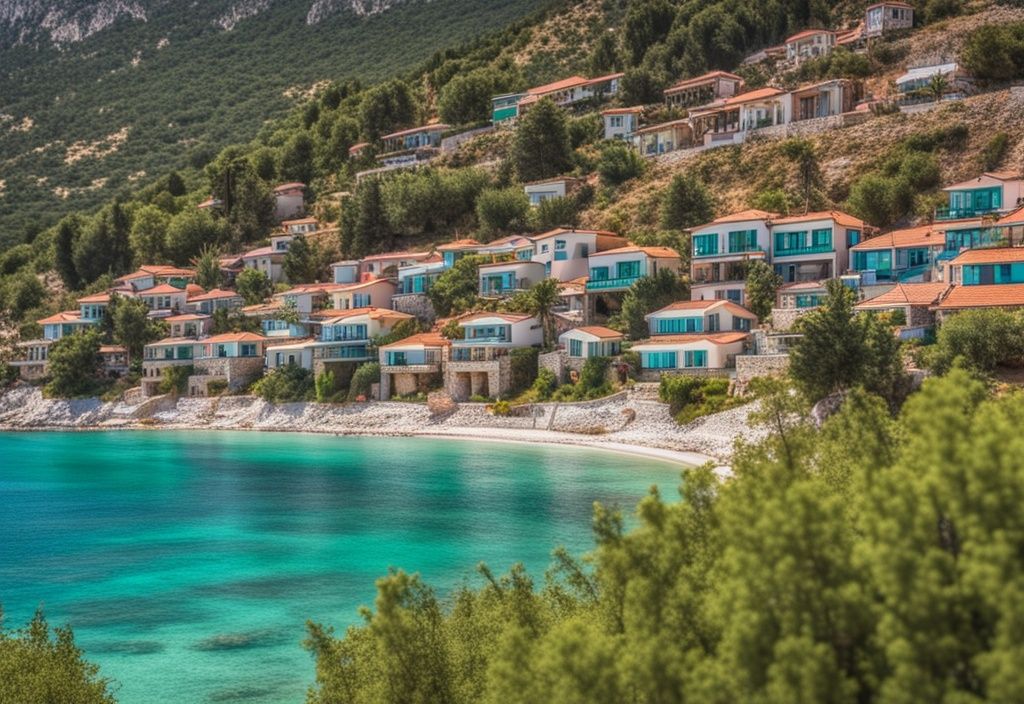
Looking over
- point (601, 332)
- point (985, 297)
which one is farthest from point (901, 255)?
point (601, 332)

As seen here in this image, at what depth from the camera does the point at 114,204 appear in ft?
350

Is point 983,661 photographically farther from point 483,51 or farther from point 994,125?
point 483,51

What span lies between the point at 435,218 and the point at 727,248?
35.0 meters

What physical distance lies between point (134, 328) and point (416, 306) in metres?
22.6

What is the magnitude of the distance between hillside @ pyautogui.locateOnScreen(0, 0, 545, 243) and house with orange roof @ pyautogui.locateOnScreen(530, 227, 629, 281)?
267 feet

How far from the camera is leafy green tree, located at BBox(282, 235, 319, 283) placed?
88.7m

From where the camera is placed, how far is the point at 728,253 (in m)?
59.0

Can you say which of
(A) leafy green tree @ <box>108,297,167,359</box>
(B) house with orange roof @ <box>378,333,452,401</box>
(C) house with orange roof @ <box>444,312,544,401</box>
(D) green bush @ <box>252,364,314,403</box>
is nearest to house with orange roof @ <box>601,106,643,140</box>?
(C) house with orange roof @ <box>444,312,544,401</box>

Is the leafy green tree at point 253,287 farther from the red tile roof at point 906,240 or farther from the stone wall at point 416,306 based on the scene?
the red tile roof at point 906,240

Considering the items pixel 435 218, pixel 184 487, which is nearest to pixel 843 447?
pixel 184 487

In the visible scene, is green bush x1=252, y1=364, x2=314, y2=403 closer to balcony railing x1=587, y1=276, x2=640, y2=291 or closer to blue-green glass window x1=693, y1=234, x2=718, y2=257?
balcony railing x1=587, y1=276, x2=640, y2=291

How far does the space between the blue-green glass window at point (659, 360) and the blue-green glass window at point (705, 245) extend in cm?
908

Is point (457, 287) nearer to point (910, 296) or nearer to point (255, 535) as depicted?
point (910, 296)

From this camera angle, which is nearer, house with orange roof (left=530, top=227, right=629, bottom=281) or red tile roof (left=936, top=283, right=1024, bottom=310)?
red tile roof (left=936, top=283, right=1024, bottom=310)
